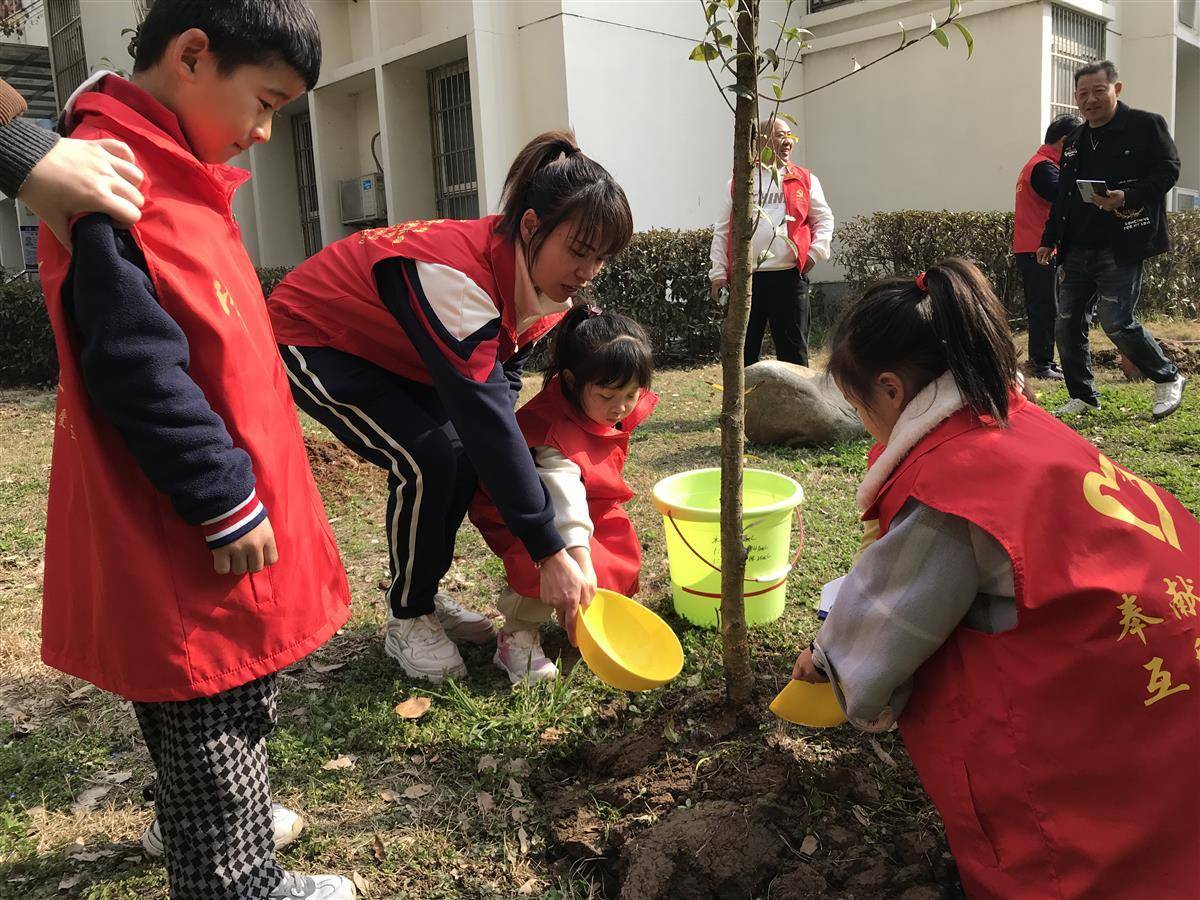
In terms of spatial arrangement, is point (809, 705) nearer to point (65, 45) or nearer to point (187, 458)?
point (187, 458)

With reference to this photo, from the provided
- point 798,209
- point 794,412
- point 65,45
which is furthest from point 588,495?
point 65,45

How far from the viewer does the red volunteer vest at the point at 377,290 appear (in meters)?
2.16

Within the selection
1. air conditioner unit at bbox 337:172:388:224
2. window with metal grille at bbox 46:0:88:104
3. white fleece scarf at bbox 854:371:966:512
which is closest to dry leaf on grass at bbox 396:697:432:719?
white fleece scarf at bbox 854:371:966:512

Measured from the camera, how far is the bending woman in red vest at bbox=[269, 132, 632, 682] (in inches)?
78.9

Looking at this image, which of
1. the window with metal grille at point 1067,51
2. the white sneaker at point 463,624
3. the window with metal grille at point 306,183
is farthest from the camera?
the window with metal grille at point 306,183

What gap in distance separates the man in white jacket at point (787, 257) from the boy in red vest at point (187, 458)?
407 cm

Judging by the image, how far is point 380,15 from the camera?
935 cm

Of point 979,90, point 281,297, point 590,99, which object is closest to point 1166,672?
point 281,297

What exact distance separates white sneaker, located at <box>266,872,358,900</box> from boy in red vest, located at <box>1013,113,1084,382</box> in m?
5.75

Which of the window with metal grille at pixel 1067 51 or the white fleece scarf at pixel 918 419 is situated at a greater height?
the window with metal grille at pixel 1067 51

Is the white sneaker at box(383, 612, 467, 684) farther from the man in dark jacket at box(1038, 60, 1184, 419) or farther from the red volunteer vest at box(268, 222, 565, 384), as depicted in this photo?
the man in dark jacket at box(1038, 60, 1184, 419)

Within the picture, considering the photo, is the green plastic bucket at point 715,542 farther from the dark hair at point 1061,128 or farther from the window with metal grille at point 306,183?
the window with metal grille at point 306,183

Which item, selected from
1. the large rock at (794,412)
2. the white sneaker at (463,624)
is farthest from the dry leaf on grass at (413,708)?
the large rock at (794,412)

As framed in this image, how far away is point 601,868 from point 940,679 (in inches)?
30.1
